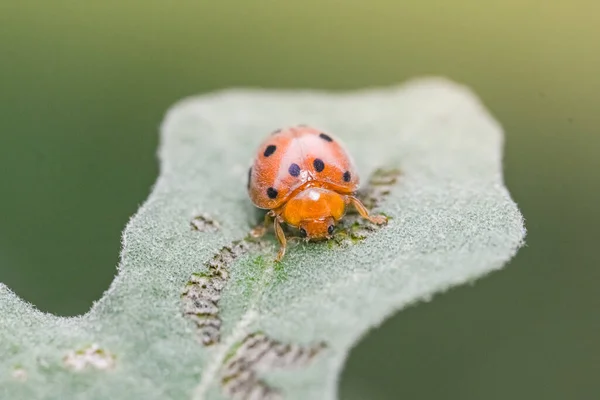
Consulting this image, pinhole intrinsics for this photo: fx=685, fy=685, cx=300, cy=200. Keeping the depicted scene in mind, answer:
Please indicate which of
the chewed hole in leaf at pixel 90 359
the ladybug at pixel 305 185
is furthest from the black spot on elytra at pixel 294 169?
the chewed hole in leaf at pixel 90 359

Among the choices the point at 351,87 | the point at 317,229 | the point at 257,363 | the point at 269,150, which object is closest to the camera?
the point at 257,363

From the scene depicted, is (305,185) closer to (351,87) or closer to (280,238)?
(280,238)

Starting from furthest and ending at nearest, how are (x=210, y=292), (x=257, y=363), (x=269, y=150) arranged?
(x=269, y=150) < (x=210, y=292) < (x=257, y=363)

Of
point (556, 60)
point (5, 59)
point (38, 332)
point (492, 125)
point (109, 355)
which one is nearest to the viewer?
point (109, 355)

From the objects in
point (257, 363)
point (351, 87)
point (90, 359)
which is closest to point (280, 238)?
point (257, 363)

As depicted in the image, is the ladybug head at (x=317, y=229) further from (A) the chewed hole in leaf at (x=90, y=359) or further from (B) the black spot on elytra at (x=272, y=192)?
(A) the chewed hole in leaf at (x=90, y=359)

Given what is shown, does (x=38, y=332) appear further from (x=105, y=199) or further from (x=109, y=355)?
(x=105, y=199)

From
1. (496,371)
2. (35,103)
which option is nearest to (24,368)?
(496,371)
